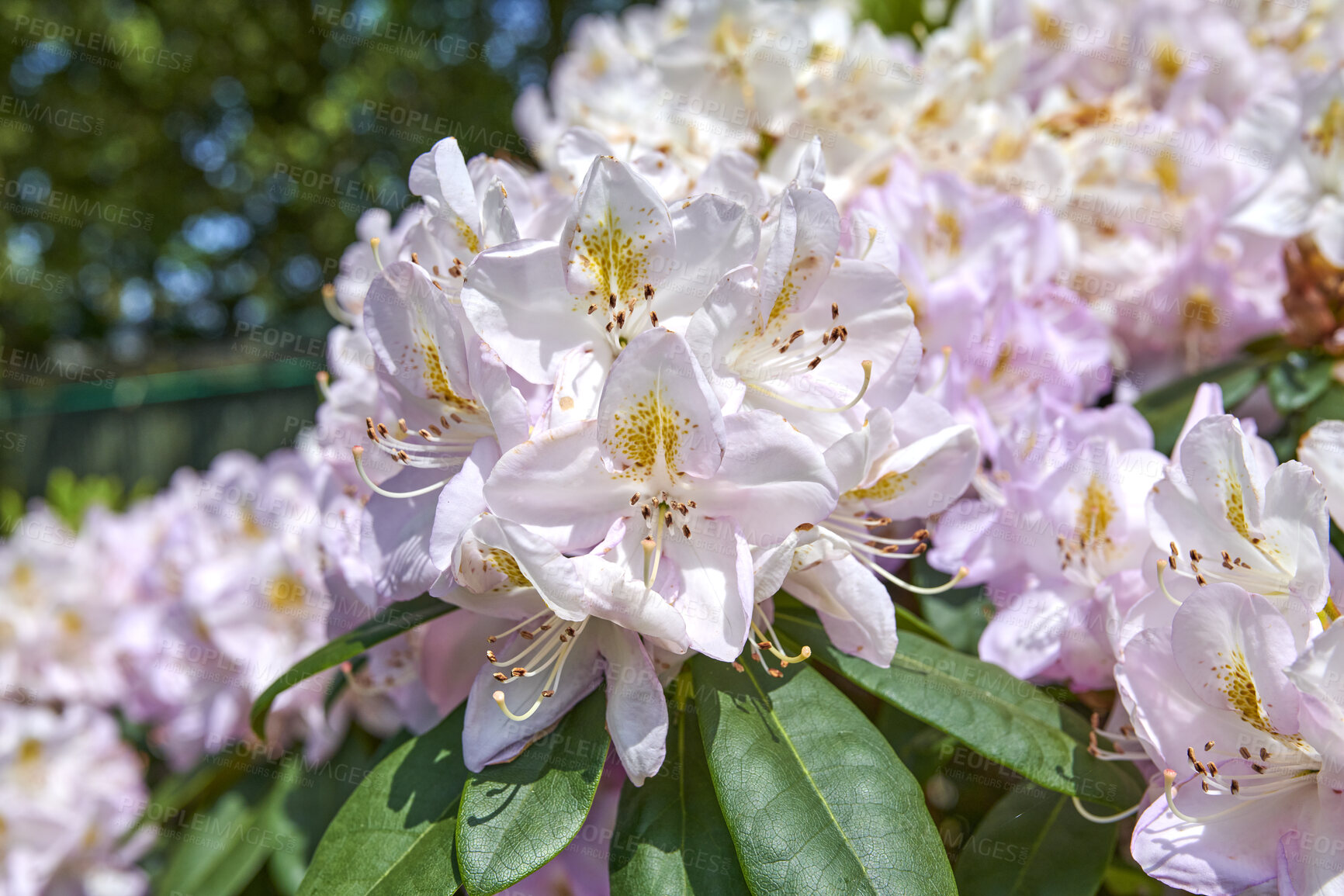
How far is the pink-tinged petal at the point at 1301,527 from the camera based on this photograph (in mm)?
595

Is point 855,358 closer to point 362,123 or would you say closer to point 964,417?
point 964,417

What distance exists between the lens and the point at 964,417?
2.94 feet

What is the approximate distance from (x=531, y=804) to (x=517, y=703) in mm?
67

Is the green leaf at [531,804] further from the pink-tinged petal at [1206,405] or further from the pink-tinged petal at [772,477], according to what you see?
the pink-tinged petal at [1206,405]

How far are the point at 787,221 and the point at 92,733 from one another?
152 centimetres

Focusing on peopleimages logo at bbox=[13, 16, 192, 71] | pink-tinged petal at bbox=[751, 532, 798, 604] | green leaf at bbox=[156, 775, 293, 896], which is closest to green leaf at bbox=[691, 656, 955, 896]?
pink-tinged petal at bbox=[751, 532, 798, 604]

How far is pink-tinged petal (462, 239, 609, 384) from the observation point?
2.08 ft

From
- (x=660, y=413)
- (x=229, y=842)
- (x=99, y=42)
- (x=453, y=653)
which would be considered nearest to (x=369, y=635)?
A: (x=453, y=653)

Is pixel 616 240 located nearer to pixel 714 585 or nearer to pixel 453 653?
pixel 714 585

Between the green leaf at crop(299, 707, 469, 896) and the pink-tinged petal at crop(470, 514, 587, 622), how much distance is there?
0.61 feet

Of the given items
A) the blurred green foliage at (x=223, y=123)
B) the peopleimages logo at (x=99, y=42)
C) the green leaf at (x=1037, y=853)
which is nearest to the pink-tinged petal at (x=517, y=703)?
the green leaf at (x=1037, y=853)

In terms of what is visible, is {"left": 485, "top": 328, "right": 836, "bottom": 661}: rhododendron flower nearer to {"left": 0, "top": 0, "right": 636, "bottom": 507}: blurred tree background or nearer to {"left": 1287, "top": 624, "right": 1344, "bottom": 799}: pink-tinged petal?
{"left": 1287, "top": 624, "right": 1344, "bottom": 799}: pink-tinged petal

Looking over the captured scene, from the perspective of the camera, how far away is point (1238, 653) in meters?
0.61

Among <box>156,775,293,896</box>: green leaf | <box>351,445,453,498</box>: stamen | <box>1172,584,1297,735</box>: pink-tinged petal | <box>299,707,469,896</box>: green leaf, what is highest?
<box>351,445,453,498</box>: stamen
